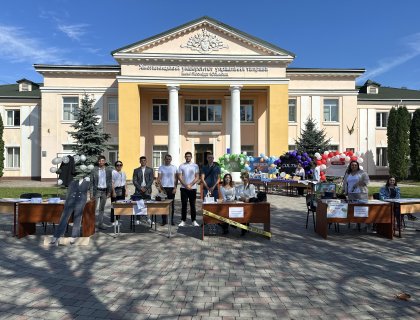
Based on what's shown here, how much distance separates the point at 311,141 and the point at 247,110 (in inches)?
249

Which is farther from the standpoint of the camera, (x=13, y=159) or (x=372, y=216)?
(x=13, y=159)

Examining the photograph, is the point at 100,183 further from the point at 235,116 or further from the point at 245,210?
the point at 235,116

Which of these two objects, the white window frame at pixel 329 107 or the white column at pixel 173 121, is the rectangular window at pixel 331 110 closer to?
the white window frame at pixel 329 107

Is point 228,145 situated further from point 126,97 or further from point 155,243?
point 155,243

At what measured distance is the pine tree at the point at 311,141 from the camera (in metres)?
27.1

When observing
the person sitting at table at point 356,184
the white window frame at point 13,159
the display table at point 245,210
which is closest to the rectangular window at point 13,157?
the white window frame at point 13,159

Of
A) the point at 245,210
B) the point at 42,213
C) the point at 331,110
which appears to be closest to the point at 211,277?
the point at 245,210

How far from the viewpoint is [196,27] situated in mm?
26859

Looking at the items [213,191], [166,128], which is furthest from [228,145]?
[213,191]

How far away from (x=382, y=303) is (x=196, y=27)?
26.0 meters

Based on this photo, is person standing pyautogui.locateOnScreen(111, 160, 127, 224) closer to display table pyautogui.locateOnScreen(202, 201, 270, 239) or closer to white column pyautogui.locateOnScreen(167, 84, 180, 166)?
Result: display table pyautogui.locateOnScreen(202, 201, 270, 239)

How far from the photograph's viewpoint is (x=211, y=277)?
16.7ft

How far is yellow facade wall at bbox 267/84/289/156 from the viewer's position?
26.8 meters

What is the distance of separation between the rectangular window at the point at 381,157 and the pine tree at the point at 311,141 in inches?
258
